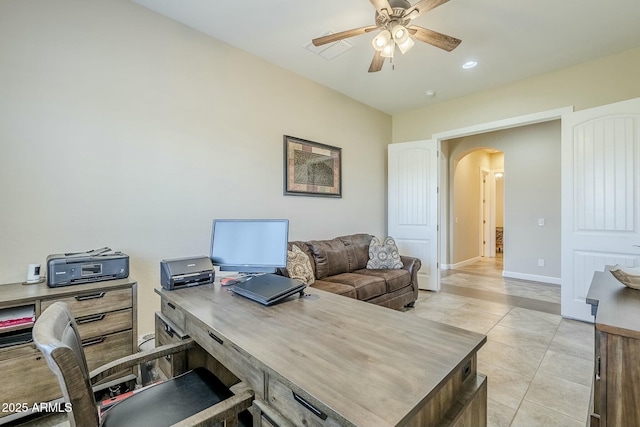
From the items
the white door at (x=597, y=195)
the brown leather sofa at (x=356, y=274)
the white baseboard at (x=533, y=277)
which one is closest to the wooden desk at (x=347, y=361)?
the brown leather sofa at (x=356, y=274)

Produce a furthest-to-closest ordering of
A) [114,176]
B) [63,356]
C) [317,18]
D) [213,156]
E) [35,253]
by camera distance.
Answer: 1. [213,156]
2. [317,18]
3. [114,176]
4. [35,253]
5. [63,356]

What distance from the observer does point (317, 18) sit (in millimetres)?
2535

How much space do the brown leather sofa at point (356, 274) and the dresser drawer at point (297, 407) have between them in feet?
6.38

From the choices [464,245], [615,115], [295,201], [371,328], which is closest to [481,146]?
[464,245]

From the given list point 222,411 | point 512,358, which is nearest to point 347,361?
point 222,411

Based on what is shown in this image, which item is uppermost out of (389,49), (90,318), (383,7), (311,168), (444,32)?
(444,32)

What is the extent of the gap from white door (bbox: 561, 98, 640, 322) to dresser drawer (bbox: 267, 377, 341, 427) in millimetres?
3841

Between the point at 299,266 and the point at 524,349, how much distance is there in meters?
2.20

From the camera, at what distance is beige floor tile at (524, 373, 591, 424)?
176 centimetres

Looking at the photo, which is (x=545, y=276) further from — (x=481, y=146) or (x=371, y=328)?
(x=371, y=328)

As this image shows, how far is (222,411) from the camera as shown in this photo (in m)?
0.84

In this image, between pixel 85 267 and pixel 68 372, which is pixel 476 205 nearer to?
pixel 85 267

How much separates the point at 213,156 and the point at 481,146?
5.35 meters

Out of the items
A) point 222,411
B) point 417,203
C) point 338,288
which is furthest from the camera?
point 417,203
